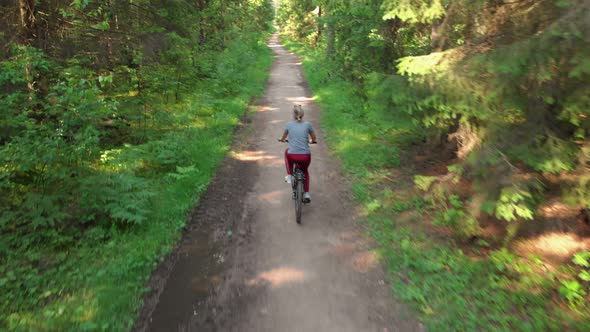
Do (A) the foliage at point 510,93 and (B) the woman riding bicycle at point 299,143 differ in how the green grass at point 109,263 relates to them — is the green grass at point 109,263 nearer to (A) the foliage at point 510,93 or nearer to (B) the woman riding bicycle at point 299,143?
(B) the woman riding bicycle at point 299,143

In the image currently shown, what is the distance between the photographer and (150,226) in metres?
6.05

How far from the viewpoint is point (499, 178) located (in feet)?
15.1

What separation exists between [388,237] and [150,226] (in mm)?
4150

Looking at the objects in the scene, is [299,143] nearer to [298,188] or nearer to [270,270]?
[298,188]

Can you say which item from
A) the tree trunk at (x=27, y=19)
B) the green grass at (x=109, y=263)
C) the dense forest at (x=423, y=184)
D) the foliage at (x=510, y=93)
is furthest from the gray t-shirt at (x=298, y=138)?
the tree trunk at (x=27, y=19)

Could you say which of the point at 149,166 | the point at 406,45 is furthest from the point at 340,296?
the point at 406,45

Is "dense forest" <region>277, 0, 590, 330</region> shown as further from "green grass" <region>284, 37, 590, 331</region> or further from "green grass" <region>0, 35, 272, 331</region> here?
"green grass" <region>0, 35, 272, 331</region>

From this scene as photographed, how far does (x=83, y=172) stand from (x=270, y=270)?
12.0 feet

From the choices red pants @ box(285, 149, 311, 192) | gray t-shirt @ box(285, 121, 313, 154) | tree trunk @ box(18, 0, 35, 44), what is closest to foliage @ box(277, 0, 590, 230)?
gray t-shirt @ box(285, 121, 313, 154)

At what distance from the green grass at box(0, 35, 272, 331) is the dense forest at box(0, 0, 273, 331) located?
0.05 ft

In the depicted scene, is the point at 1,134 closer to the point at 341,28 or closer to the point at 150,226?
the point at 150,226

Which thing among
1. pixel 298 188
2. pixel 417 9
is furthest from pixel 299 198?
pixel 417 9

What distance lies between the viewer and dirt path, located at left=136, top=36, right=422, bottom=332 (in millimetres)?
4258

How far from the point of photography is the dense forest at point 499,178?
4094 millimetres
